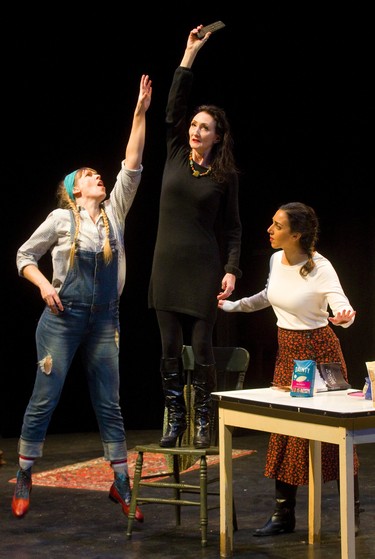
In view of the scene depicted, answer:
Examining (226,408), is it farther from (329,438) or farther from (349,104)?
(349,104)

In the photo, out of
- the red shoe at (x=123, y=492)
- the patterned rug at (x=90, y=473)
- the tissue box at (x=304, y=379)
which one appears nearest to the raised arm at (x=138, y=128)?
the tissue box at (x=304, y=379)

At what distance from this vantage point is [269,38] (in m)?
6.71

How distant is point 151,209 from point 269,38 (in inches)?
61.3

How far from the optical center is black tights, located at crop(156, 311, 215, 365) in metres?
3.73

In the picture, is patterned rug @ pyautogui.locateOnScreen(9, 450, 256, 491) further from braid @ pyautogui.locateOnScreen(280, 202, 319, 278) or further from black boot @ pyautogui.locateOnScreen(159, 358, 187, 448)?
braid @ pyautogui.locateOnScreen(280, 202, 319, 278)

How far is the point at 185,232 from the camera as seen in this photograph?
3717mm

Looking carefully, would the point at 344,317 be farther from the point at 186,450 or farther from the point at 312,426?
the point at 186,450

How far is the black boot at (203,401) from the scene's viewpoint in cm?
377

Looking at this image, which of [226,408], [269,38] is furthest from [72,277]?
[269,38]

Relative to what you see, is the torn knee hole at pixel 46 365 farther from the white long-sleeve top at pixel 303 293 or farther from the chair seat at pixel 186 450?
the white long-sleeve top at pixel 303 293

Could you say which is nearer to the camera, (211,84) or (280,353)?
(280,353)

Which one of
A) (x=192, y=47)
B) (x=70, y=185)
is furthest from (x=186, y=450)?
(x=192, y=47)

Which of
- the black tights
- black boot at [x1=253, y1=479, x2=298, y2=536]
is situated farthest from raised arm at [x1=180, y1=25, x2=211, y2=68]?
black boot at [x1=253, y1=479, x2=298, y2=536]

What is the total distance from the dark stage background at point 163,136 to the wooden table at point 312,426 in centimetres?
337
